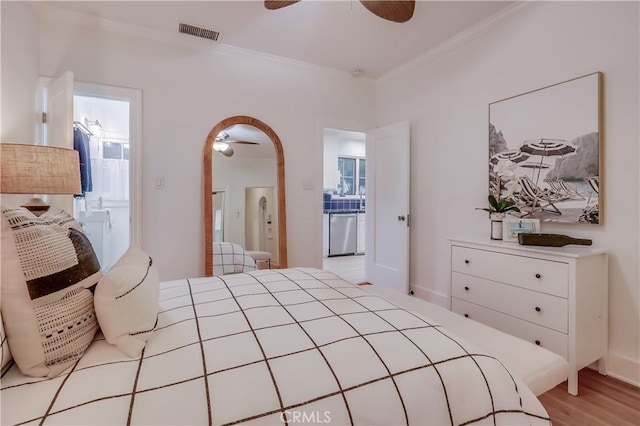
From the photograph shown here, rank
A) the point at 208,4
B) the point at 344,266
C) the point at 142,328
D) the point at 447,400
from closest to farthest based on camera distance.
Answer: the point at 447,400, the point at 142,328, the point at 208,4, the point at 344,266

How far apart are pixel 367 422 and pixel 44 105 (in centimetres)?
325

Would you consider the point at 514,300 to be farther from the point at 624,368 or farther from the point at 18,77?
the point at 18,77

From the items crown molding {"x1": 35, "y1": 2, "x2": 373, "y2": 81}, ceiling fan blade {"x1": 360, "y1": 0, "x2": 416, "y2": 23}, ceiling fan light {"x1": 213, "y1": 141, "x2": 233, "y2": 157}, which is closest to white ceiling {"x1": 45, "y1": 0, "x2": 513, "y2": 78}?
crown molding {"x1": 35, "y1": 2, "x2": 373, "y2": 81}

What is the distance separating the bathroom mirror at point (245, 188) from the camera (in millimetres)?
3014

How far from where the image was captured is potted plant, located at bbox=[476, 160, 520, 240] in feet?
7.54

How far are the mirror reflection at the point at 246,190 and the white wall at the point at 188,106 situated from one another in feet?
0.52

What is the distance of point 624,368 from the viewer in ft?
6.14

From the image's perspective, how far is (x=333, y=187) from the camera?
253 inches

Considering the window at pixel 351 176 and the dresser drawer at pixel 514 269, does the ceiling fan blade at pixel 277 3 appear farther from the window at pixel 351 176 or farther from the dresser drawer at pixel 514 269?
the window at pixel 351 176

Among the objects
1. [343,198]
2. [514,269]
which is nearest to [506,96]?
[514,269]

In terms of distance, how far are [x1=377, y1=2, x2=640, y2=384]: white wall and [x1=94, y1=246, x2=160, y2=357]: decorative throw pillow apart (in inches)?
102

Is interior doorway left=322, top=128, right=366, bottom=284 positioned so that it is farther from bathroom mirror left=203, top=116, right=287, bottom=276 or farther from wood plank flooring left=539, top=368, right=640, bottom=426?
wood plank flooring left=539, top=368, right=640, bottom=426

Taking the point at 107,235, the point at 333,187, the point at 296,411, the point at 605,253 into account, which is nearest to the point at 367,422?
the point at 296,411

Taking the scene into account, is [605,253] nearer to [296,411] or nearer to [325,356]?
[325,356]
